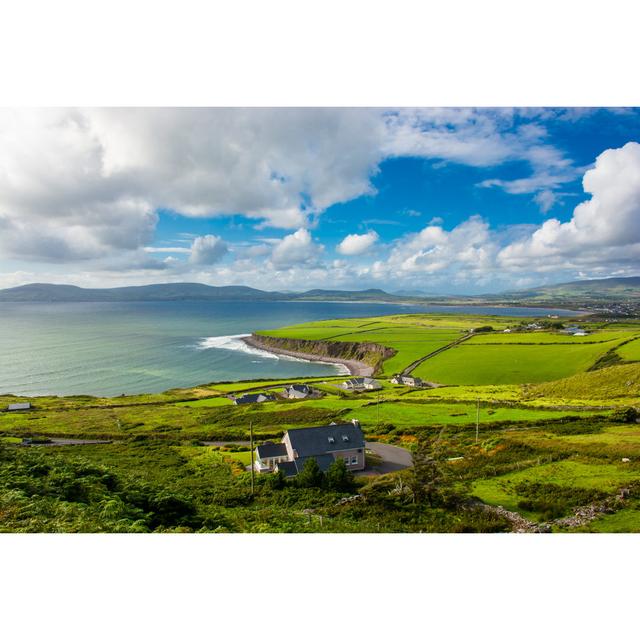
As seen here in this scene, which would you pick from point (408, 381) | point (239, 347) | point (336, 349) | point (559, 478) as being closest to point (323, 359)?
point (336, 349)

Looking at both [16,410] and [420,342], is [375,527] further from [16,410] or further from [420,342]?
[420,342]

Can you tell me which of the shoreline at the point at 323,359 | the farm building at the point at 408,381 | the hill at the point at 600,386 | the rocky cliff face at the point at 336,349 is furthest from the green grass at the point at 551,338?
the hill at the point at 600,386

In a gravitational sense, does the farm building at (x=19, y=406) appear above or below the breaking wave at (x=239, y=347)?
above

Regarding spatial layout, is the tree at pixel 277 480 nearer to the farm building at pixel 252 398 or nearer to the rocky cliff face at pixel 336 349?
the farm building at pixel 252 398

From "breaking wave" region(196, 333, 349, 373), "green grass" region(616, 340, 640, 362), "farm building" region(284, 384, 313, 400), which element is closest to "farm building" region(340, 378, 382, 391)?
"farm building" region(284, 384, 313, 400)

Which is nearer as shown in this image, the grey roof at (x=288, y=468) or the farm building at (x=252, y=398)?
the grey roof at (x=288, y=468)

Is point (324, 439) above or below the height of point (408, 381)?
above

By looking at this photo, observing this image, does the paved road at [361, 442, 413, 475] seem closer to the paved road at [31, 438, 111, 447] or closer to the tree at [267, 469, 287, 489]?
the tree at [267, 469, 287, 489]

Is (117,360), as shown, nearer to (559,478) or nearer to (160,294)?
(160,294)
